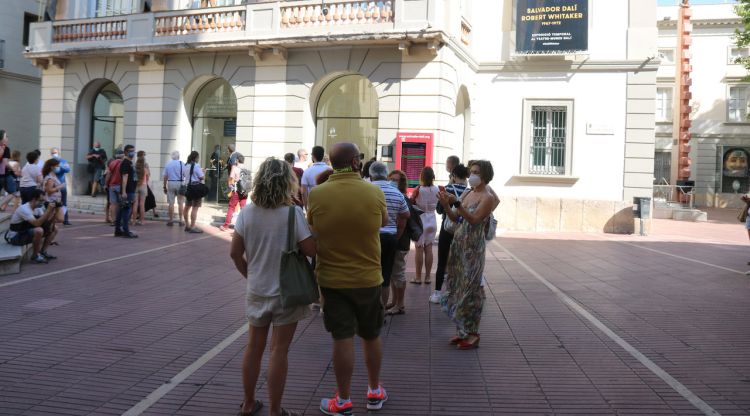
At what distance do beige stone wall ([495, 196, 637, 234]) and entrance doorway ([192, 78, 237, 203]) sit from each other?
8.70 meters

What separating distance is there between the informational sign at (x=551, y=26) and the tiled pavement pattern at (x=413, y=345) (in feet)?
32.4

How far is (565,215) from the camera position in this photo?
63.6 feet

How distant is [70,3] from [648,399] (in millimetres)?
23073

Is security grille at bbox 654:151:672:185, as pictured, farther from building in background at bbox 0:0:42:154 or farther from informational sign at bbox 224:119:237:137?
building in background at bbox 0:0:42:154

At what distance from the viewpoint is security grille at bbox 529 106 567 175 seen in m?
19.7

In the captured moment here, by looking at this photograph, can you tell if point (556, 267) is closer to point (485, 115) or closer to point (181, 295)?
point (181, 295)

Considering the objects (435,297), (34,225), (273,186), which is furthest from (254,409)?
(34,225)

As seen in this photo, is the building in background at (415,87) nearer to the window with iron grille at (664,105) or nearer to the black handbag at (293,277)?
the black handbag at (293,277)

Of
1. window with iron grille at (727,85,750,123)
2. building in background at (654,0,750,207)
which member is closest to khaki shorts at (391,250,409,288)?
building in background at (654,0,750,207)

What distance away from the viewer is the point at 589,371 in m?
5.68

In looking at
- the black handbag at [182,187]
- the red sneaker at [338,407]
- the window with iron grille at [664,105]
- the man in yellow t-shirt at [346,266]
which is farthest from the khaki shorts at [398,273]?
the window with iron grille at [664,105]

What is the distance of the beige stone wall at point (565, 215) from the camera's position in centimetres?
A: 1902

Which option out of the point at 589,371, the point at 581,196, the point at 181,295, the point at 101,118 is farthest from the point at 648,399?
the point at 101,118

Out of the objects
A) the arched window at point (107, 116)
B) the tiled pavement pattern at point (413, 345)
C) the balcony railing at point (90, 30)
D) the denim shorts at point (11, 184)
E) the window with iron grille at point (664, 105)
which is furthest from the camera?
the window with iron grille at point (664, 105)
